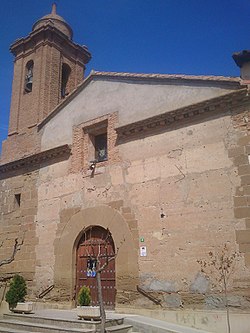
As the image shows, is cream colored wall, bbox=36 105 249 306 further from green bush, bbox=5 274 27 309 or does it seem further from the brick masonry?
green bush, bbox=5 274 27 309

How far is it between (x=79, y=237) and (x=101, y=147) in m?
2.94

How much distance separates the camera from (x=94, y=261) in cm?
1044

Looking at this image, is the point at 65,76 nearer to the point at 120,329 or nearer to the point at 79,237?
the point at 79,237

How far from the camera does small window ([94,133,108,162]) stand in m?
11.4

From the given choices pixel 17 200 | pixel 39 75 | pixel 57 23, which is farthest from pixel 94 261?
pixel 57 23

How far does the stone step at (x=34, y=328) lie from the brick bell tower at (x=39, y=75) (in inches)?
247

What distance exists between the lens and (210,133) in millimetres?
8992

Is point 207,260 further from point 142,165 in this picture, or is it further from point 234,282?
point 142,165

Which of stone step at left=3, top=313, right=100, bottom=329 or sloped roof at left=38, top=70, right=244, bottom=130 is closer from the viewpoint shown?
stone step at left=3, top=313, right=100, bottom=329

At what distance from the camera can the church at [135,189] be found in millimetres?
8391

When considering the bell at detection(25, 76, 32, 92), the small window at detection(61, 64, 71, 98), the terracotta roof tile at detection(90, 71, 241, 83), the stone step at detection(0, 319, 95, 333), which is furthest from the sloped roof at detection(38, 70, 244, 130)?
the stone step at detection(0, 319, 95, 333)

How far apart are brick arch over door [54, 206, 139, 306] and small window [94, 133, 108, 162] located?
5.57 ft

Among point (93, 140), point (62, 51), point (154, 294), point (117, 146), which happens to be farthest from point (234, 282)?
point (62, 51)

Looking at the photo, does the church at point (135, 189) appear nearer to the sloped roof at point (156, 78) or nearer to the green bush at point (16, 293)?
the sloped roof at point (156, 78)
